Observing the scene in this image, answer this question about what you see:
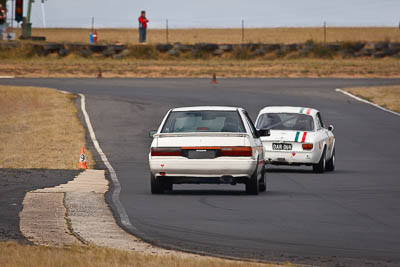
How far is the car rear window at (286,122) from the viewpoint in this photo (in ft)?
79.0

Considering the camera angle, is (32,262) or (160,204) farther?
(160,204)

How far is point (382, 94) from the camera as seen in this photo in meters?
48.1

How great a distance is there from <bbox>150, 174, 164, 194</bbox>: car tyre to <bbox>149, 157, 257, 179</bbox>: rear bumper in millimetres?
335

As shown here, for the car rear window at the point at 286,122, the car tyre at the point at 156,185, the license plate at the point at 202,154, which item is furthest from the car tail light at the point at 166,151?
the car rear window at the point at 286,122

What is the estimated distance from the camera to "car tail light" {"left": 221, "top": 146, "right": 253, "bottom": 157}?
16547 millimetres

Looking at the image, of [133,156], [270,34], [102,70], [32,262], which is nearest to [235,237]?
[32,262]

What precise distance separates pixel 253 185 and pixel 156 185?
5.22ft

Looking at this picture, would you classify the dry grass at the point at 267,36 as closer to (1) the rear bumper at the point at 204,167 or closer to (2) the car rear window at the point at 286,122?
(2) the car rear window at the point at 286,122

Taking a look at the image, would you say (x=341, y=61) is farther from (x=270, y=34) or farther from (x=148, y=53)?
(x=270, y=34)

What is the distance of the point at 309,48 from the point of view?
7144cm

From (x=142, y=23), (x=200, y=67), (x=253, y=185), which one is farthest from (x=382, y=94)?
(x=253, y=185)

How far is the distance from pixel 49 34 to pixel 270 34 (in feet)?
69.3

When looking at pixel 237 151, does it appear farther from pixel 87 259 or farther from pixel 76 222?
pixel 87 259

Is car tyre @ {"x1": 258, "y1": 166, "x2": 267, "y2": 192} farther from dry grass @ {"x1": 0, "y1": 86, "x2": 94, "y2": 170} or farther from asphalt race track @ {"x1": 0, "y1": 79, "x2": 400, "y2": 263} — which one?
dry grass @ {"x1": 0, "y1": 86, "x2": 94, "y2": 170}
